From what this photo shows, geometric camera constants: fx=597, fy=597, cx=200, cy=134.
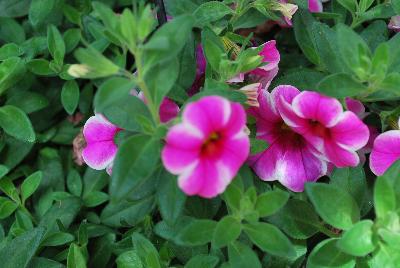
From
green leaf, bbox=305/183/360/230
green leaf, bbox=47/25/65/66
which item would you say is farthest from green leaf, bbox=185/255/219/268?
green leaf, bbox=47/25/65/66

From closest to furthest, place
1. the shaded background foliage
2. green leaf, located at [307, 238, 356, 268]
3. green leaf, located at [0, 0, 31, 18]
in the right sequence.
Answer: the shaded background foliage
green leaf, located at [307, 238, 356, 268]
green leaf, located at [0, 0, 31, 18]

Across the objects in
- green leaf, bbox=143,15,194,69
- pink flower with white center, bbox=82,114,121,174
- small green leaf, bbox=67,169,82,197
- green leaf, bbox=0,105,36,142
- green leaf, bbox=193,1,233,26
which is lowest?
small green leaf, bbox=67,169,82,197

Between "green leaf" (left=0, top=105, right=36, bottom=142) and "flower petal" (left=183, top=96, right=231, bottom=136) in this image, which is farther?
"green leaf" (left=0, top=105, right=36, bottom=142)

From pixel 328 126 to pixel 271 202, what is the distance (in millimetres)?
161

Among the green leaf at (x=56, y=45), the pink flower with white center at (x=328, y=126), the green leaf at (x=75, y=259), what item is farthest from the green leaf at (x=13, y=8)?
the pink flower with white center at (x=328, y=126)

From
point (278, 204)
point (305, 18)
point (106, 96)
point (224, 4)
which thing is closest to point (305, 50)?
point (305, 18)

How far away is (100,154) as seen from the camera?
1.08 metres

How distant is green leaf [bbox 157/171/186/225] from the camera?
921mm

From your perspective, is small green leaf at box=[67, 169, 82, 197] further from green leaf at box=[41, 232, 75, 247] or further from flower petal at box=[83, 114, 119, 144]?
flower petal at box=[83, 114, 119, 144]

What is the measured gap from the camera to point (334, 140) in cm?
100

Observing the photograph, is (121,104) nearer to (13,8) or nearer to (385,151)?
(385,151)

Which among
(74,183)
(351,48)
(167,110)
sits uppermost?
(351,48)

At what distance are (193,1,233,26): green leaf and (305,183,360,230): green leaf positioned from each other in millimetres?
421

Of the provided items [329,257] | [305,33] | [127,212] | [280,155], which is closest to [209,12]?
[305,33]
